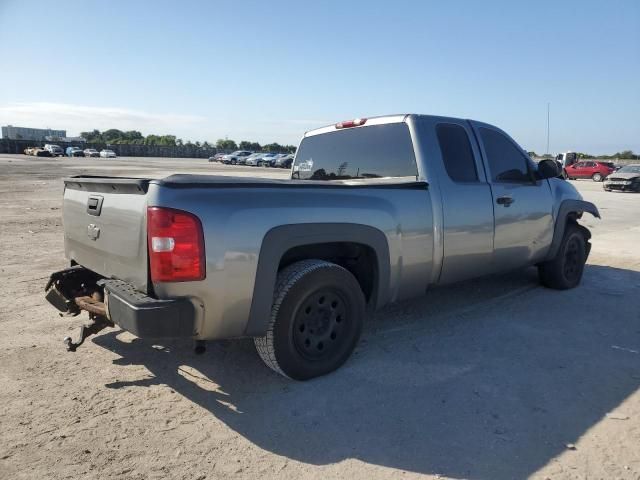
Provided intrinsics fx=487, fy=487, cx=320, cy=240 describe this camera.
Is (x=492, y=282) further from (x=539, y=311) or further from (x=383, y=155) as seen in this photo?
(x=383, y=155)

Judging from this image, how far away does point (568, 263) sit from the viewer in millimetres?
6082

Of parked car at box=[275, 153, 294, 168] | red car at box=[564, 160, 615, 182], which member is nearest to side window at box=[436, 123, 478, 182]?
red car at box=[564, 160, 615, 182]

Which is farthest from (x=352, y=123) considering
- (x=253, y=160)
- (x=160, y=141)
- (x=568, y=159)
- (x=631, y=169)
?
(x=160, y=141)

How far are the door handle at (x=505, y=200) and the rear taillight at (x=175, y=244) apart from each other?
10.3 ft

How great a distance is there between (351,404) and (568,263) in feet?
13.7

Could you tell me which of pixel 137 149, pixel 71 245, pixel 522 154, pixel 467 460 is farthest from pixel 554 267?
pixel 137 149

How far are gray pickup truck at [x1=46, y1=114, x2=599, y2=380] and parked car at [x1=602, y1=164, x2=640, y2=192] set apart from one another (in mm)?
24749

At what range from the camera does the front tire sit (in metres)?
3.24

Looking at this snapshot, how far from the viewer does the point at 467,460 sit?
Result: 2631mm

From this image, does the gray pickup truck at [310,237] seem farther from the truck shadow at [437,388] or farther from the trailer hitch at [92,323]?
the truck shadow at [437,388]

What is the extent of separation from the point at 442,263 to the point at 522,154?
6.36 ft

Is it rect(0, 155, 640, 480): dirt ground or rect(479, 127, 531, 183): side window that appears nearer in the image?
rect(0, 155, 640, 480): dirt ground

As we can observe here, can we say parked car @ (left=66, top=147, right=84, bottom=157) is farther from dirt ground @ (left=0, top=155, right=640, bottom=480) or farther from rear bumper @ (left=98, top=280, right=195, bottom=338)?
rear bumper @ (left=98, top=280, right=195, bottom=338)

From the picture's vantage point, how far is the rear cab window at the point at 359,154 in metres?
4.32
